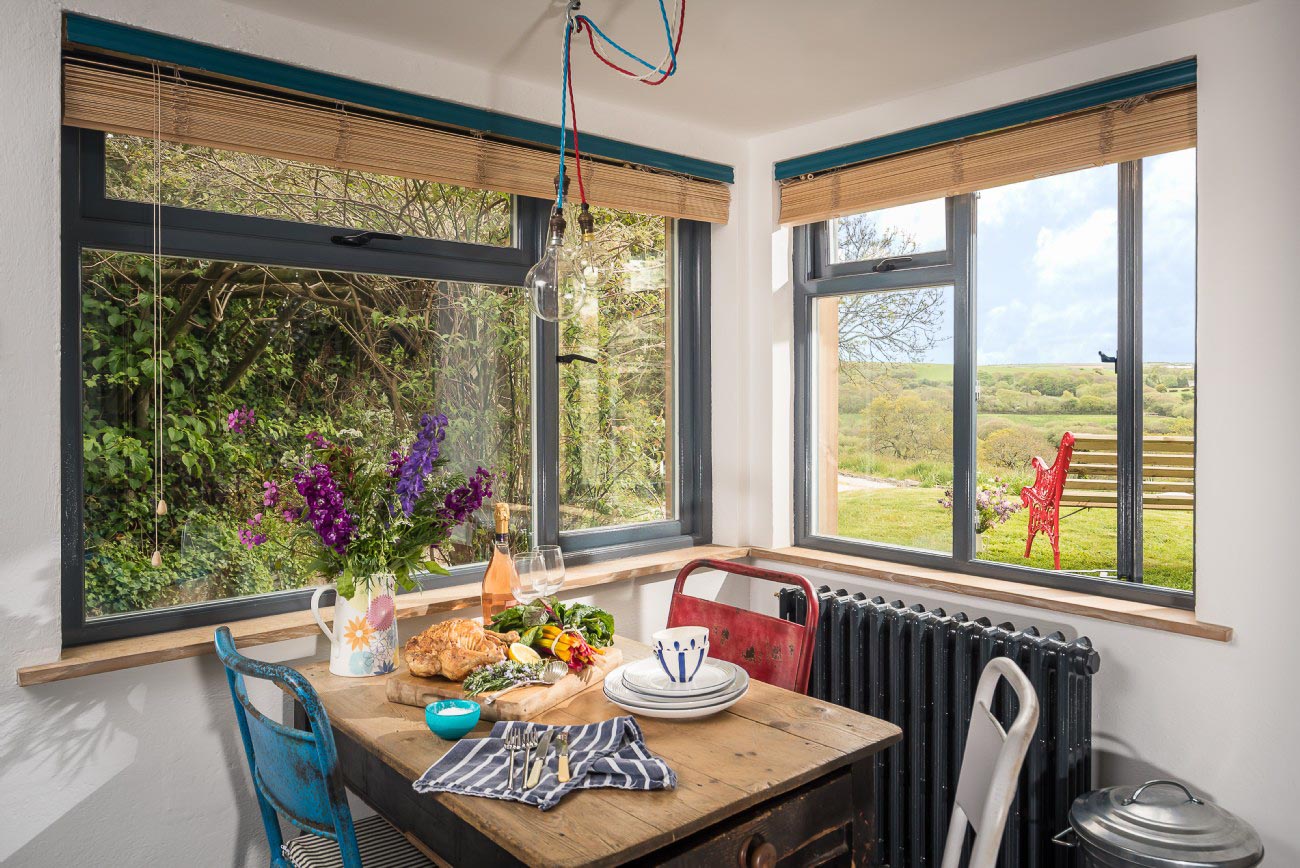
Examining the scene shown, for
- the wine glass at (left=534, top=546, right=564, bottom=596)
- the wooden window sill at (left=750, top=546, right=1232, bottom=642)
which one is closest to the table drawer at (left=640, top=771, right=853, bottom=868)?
the wine glass at (left=534, top=546, right=564, bottom=596)

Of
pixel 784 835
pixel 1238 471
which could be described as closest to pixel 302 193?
pixel 784 835

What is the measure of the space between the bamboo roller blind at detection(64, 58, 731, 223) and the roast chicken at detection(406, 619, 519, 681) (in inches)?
48.9

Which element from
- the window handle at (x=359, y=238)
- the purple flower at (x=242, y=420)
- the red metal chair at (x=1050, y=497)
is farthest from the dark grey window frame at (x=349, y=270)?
the red metal chair at (x=1050, y=497)

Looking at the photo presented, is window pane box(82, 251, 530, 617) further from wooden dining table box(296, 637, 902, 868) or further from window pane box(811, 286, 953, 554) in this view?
window pane box(811, 286, 953, 554)

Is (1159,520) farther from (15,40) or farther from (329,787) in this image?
(15,40)

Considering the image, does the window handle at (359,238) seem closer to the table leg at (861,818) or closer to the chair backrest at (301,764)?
the chair backrest at (301,764)

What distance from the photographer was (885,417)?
303 cm

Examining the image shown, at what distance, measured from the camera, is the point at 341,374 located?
2414 millimetres

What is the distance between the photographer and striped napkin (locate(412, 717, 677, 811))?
1.36 metres

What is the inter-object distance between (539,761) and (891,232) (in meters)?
2.22

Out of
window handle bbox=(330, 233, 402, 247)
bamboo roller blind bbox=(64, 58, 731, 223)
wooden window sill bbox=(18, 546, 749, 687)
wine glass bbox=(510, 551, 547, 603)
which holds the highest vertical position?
bamboo roller blind bbox=(64, 58, 731, 223)

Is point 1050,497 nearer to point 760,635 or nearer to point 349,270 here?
point 760,635

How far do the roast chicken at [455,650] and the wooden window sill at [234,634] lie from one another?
428 millimetres

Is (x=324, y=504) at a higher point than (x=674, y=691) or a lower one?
higher
